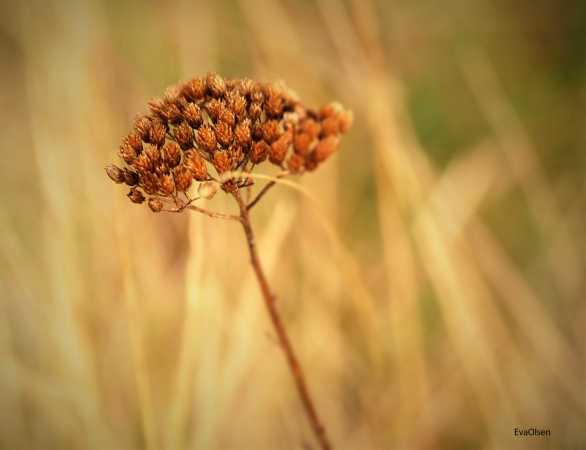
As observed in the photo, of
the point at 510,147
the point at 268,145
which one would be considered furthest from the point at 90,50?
the point at 510,147

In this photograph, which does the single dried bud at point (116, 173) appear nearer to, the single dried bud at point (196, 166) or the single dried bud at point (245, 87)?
the single dried bud at point (196, 166)

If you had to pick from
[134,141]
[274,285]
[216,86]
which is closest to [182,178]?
[134,141]

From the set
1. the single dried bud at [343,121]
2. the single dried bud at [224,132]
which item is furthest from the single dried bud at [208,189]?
the single dried bud at [343,121]

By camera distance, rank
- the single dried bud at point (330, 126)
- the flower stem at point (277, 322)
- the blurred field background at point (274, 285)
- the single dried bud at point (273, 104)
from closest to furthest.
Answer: the flower stem at point (277, 322), the single dried bud at point (273, 104), the single dried bud at point (330, 126), the blurred field background at point (274, 285)

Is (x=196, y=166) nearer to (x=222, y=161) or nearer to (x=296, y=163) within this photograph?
(x=222, y=161)

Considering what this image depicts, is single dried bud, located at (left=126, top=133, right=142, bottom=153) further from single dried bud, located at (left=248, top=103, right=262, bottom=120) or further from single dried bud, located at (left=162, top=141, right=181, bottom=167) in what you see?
single dried bud, located at (left=248, top=103, right=262, bottom=120)

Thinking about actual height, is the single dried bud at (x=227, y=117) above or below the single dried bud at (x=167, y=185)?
above

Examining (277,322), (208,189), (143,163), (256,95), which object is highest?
(256,95)
